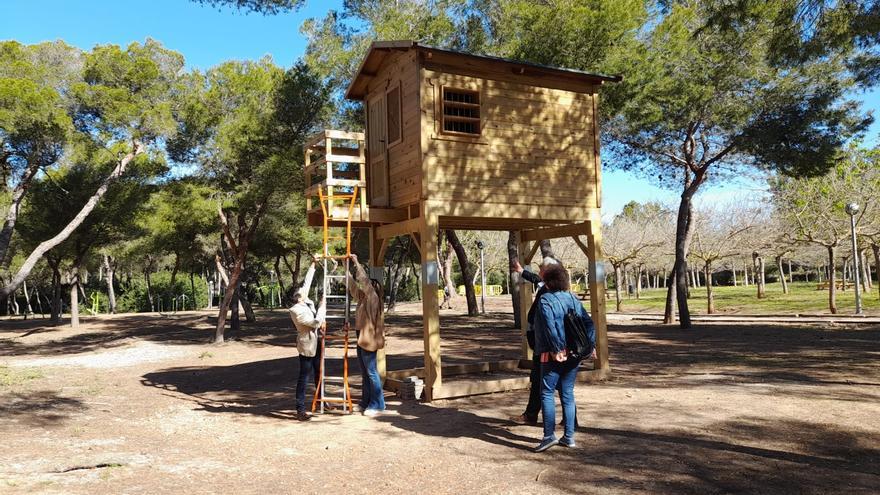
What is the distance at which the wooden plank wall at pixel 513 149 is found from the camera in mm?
9758

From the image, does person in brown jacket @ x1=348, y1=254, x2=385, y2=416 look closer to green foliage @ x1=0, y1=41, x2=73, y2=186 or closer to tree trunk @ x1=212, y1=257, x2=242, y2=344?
tree trunk @ x1=212, y1=257, x2=242, y2=344

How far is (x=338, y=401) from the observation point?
8727 mm

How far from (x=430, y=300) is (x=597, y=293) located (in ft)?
10.9

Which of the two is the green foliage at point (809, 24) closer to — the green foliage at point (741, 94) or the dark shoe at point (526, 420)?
the green foliage at point (741, 94)

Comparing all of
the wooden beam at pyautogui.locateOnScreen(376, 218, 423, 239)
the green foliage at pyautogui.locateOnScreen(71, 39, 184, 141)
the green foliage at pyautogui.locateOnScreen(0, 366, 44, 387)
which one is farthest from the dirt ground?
the green foliage at pyautogui.locateOnScreen(71, 39, 184, 141)

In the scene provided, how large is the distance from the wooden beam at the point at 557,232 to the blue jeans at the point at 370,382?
191 inches

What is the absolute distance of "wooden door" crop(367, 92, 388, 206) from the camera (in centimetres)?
1072

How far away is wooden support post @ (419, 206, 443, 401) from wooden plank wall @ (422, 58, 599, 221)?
483 mm

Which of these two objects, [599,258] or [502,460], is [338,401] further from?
[599,258]

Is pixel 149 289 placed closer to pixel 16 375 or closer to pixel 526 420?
pixel 16 375

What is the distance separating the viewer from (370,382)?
8672 millimetres

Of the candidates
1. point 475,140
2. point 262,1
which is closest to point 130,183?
point 262,1

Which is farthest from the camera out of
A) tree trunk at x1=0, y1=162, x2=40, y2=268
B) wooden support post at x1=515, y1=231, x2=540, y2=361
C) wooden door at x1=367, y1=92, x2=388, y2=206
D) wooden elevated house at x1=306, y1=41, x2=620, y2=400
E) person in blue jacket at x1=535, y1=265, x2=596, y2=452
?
tree trunk at x1=0, y1=162, x2=40, y2=268

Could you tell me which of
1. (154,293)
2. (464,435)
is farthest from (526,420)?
(154,293)
